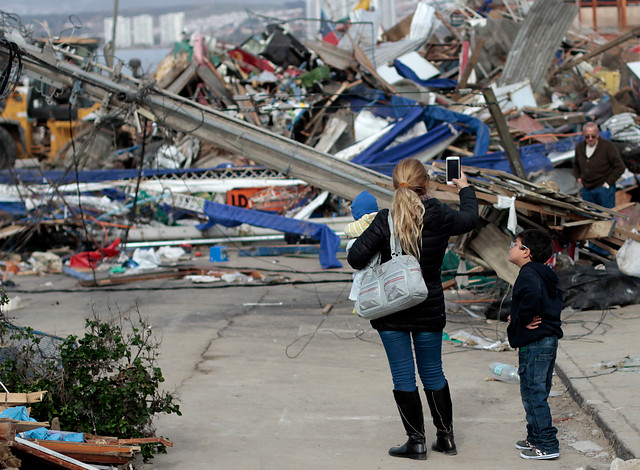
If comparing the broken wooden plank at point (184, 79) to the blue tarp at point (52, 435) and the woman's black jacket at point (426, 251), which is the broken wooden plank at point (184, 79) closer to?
the woman's black jacket at point (426, 251)

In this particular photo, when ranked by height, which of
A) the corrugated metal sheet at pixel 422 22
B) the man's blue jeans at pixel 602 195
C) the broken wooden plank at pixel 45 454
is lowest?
the man's blue jeans at pixel 602 195

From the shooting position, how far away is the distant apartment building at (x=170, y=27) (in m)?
103

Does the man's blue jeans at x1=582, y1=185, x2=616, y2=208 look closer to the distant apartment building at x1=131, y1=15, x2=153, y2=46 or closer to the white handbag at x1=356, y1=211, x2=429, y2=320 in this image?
the white handbag at x1=356, y1=211, x2=429, y2=320

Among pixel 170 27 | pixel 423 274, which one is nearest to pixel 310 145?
pixel 423 274

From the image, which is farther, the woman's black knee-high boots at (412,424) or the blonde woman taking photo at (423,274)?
→ the woman's black knee-high boots at (412,424)

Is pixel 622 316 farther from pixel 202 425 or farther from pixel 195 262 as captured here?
pixel 195 262

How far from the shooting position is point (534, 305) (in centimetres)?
479

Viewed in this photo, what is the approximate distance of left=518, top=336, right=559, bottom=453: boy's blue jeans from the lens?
15.9 feet

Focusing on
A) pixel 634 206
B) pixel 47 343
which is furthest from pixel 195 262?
pixel 47 343

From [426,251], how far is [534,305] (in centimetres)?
71

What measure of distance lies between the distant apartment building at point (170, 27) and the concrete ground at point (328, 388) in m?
93.6

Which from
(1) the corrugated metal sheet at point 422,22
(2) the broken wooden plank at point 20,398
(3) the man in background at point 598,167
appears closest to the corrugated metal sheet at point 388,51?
(1) the corrugated metal sheet at point 422,22

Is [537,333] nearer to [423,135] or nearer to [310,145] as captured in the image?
[423,135]

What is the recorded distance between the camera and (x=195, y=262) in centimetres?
1602
